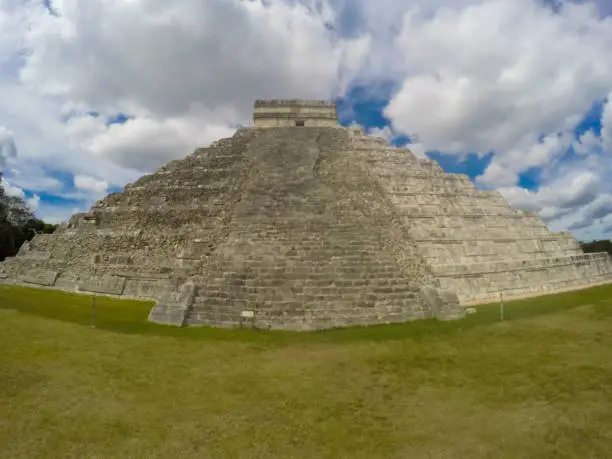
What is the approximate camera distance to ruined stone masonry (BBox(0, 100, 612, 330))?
38.9ft

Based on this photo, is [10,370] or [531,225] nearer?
[10,370]

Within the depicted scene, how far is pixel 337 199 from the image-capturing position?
1622 cm

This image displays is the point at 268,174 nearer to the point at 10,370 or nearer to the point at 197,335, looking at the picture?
the point at 197,335

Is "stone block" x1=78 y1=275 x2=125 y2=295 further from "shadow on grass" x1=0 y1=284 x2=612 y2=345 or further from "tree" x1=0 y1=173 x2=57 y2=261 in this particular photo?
"tree" x1=0 y1=173 x2=57 y2=261

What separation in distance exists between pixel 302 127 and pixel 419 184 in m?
6.97

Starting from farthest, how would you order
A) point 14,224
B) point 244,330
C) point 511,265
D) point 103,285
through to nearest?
point 14,224
point 511,265
point 103,285
point 244,330

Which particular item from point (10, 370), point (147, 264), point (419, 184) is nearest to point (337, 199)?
point (419, 184)

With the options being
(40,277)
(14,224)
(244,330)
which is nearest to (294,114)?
(40,277)

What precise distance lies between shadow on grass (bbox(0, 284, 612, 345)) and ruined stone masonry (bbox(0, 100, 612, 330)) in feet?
1.67

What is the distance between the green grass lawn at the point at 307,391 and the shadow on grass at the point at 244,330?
0.32 ft

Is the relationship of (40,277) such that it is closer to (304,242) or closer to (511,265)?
(304,242)

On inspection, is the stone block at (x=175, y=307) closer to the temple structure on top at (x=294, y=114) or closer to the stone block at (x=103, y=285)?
the stone block at (x=103, y=285)

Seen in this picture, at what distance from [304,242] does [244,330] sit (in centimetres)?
Result: 395

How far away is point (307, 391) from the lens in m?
6.78
